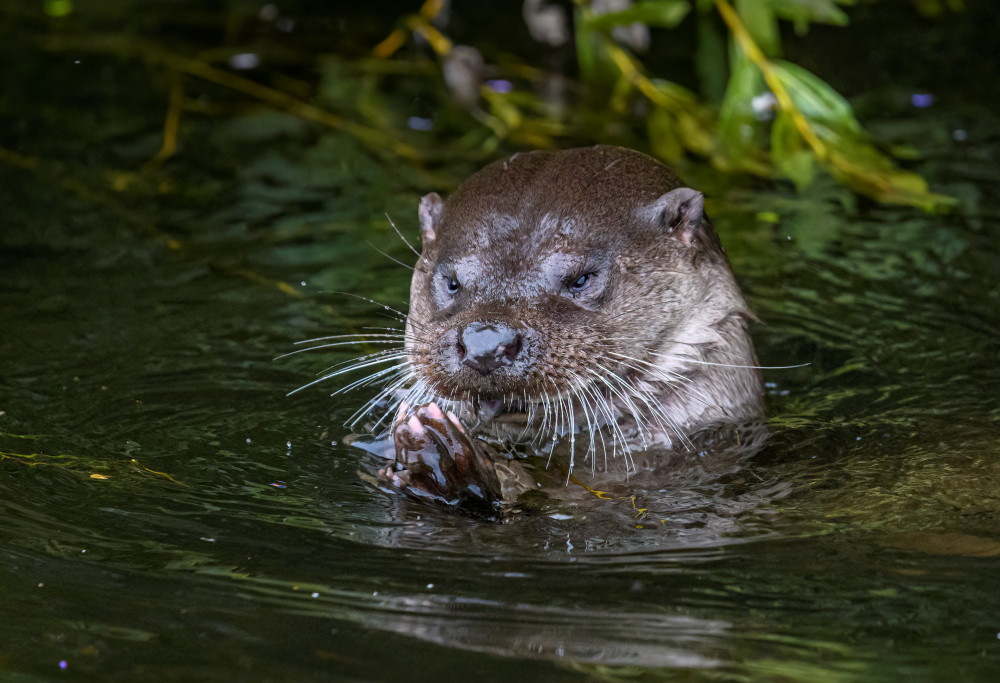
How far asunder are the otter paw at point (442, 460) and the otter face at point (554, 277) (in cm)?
20

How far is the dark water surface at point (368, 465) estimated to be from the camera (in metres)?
2.77

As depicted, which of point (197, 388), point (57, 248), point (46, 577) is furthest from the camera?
point (57, 248)

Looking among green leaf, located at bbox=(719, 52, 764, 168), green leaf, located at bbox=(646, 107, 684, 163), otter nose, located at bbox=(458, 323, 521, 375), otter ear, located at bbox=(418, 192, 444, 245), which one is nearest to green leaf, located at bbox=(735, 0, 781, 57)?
green leaf, located at bbox=(719, 52, 764, 168)

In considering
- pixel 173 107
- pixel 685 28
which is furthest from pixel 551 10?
pixel 173 107

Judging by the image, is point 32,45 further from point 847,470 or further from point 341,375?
point 847,470

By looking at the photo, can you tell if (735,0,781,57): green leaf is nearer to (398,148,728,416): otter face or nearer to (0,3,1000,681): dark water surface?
(0,3,1000,681): dark water surface

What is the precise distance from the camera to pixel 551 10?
7.11 m

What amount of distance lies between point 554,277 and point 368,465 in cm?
71

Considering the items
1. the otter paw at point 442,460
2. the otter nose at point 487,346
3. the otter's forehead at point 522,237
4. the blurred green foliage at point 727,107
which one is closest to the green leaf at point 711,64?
the blurred green foliage at point 727,107

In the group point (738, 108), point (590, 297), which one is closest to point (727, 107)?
point (738, 108)

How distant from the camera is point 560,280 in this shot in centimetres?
372

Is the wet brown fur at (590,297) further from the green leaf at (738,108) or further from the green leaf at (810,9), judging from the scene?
the green leaf at (810,9)

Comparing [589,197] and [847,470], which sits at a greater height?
[589,197]

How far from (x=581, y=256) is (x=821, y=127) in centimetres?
224
